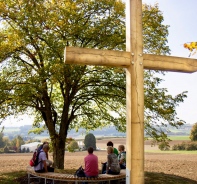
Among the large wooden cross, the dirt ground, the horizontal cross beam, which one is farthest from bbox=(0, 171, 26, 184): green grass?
the horizontal cross beam

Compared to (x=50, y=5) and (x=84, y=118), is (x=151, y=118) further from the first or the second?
(x=50, y=5)

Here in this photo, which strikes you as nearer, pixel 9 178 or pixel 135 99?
pixel 135 99

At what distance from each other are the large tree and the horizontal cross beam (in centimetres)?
597

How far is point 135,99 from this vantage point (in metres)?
4.60

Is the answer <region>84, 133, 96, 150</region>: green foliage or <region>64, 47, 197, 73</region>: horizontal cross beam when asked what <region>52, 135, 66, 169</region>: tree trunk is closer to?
<region>64, 47, 197, 73</region>: horizontal cross beam

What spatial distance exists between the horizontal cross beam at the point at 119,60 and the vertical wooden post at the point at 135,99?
136 millimetres

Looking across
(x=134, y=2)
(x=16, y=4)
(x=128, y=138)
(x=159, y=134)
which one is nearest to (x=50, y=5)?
(x=16, y=4)

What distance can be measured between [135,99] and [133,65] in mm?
551

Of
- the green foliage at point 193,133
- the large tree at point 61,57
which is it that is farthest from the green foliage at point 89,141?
the large tree at point 61,57

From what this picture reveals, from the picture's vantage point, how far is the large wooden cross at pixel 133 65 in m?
4.49

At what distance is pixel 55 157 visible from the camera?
13.5 metres

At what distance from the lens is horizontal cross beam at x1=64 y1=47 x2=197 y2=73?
436 centimetres

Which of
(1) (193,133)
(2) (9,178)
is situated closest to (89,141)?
(1) (193,133)

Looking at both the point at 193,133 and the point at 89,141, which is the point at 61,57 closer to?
the point at 89,141
